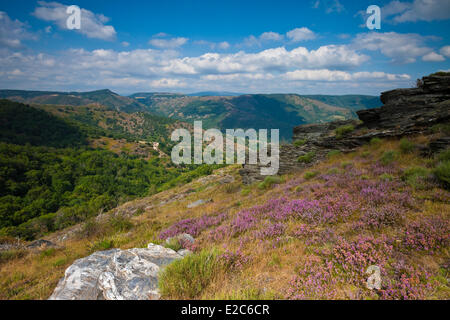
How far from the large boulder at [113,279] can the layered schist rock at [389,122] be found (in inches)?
538

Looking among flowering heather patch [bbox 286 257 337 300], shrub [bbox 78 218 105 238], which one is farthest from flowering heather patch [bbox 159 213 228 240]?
shrub [bbox 78 218 105 238]

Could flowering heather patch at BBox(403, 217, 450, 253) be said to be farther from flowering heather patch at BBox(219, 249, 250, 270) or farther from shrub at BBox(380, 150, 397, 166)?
shrub at BBox(380, 150, 397, 166)

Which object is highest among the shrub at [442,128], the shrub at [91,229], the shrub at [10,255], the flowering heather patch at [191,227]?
the shrub at [442,128]

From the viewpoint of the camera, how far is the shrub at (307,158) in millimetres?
16094

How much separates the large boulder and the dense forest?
59.8 metres

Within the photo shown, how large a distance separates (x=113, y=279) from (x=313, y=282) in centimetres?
355

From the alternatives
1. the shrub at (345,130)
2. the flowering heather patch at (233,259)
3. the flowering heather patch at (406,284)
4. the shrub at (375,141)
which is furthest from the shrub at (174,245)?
the shrub at (345,130)

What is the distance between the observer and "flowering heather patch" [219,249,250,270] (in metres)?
3.78

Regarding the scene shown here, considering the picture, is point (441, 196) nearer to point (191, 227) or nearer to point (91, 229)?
point (191, 227)

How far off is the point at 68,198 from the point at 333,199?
112641mm

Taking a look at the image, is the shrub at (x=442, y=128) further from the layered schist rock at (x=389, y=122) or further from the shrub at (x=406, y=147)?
the shrub at (x=406, y=147)
